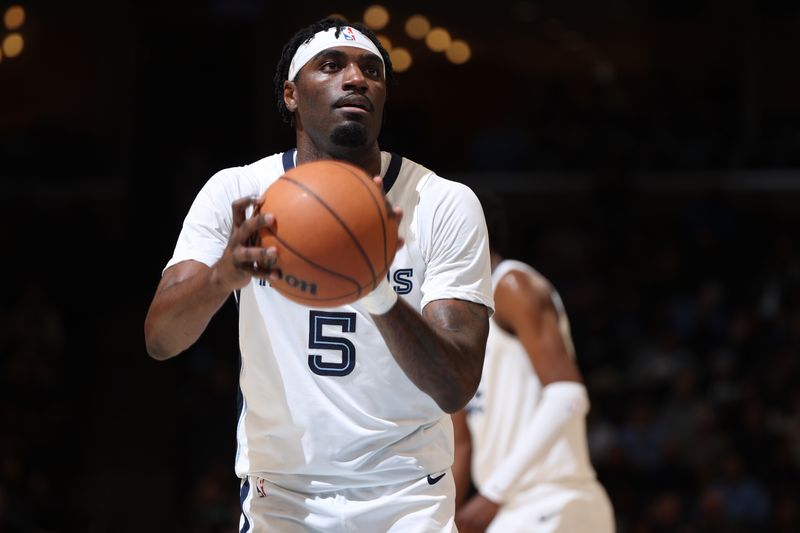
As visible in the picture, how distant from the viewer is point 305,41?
141 inches

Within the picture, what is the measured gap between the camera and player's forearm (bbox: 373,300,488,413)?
2902 millimetres

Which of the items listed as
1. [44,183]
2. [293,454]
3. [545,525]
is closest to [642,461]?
[545,525]

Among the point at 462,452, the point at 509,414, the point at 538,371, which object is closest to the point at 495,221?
the point at 538,371

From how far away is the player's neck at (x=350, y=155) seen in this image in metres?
3.40

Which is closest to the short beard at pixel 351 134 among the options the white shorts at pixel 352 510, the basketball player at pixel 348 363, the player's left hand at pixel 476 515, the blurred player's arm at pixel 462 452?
the basketball player at pixel 348 363

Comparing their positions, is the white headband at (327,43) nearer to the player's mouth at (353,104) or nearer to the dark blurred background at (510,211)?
the player's mouth at (353,104)

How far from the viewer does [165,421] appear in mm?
11070

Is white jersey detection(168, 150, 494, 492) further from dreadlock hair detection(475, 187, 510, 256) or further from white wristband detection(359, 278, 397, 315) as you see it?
dreadlock hair detection(475, 187, 510, 256)

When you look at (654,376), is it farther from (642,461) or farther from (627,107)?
(627,107)

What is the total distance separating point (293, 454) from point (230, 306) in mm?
8229

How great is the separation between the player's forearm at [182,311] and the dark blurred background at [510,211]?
628cm

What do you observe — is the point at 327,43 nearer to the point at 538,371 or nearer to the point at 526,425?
the point at 538,371

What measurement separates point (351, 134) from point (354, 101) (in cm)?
9

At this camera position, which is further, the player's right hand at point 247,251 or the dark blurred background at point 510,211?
the dark blurred background at point 510,211
